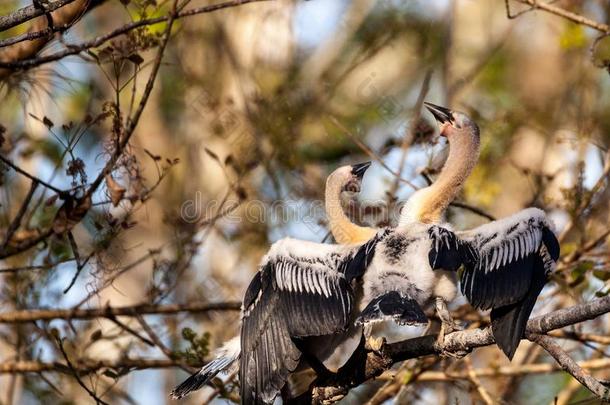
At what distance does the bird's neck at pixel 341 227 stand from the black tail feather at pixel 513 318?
81 cm

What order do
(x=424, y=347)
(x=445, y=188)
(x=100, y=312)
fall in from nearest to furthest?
1. (x=424, y=347)
2. (x=445, y=188)
3. (x=100, y=312)

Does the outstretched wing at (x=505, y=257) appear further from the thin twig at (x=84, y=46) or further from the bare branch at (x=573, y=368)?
the thin twig at (x=84, y=46)

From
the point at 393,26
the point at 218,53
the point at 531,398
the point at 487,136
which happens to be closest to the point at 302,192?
the point at 487,136

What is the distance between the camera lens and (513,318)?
4168 millimetres

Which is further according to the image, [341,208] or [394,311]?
[341,208]

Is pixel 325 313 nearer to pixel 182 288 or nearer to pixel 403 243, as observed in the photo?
pixel 403 243

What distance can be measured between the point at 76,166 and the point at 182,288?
4682mm

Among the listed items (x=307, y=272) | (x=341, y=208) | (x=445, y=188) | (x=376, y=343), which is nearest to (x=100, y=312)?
(x=341, y=208)

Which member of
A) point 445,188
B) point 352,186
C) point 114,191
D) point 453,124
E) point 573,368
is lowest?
point 573,368

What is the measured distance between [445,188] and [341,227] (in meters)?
0.54

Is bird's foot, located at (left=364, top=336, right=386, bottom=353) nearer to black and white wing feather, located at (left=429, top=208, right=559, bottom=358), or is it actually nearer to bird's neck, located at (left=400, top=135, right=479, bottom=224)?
black and white wing feather, located at (left=429, top=208, right=559, bottom=358)

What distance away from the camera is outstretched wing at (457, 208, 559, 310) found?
13.9 ft

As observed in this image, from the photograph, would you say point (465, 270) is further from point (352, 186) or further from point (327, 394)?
point (352, 186)

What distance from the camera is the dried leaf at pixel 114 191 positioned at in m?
4.72
